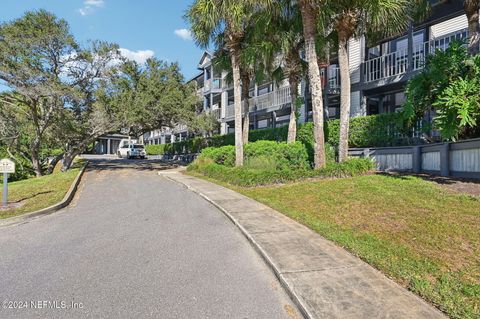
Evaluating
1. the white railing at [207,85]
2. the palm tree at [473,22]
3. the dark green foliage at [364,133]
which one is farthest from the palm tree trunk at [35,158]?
the palm tree at [473,22]

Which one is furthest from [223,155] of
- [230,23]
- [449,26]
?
[449,26]

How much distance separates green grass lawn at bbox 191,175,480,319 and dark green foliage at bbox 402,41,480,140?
1865 millimetres

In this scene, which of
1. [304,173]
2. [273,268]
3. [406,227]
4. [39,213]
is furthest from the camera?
[304,173]

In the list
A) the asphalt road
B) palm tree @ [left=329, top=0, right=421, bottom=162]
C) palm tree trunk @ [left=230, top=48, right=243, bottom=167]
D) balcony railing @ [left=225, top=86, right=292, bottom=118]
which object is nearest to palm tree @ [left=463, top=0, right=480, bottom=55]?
palm tree @ [left=329, top=0, right=421, bottom=162]

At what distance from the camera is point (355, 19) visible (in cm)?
1299

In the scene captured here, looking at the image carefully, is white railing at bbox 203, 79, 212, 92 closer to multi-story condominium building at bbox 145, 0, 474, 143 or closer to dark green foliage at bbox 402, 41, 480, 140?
multi-story condominium building at bbox 145, 0, 474, 143

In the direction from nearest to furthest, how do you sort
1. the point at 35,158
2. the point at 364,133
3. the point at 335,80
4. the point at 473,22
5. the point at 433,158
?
the point at 433,158
the point at 473,22
the point at 364,133
the point at 335,80
the point at 35,158

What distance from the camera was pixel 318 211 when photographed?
26.7ft

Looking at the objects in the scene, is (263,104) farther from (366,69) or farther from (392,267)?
(392,267)

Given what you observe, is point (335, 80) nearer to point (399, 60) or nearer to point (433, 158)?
point (399, 60)

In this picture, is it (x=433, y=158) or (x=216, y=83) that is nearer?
(x=433, y=158)

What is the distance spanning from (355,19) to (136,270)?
40.5 ft

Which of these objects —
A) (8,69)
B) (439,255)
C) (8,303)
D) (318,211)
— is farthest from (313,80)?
(8,69)

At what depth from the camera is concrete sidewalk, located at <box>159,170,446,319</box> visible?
3.50 metres
